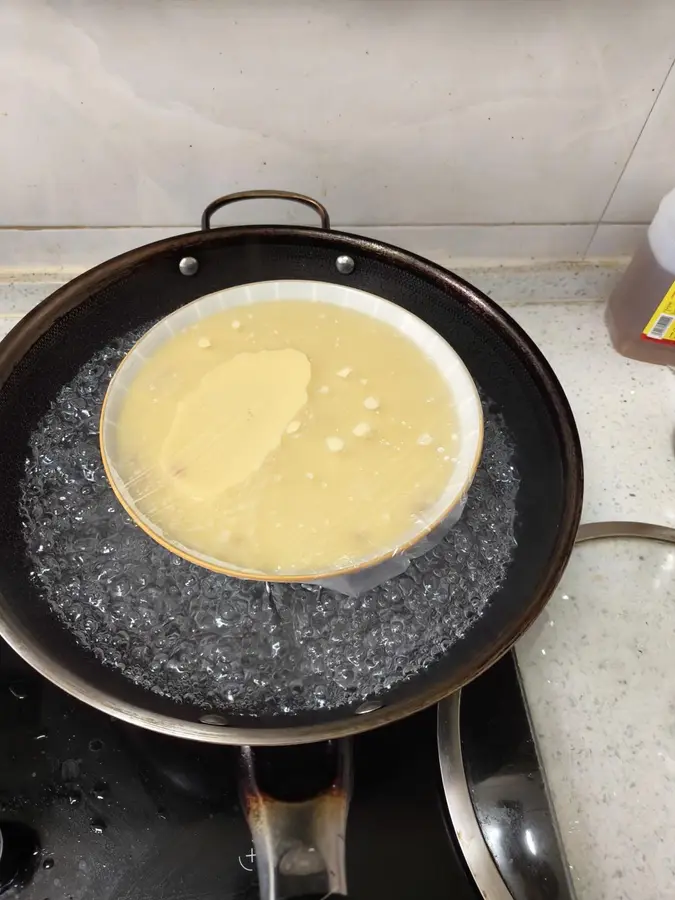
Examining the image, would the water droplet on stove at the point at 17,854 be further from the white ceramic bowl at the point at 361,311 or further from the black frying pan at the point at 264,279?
the white ceramic bowl at the point at 361,311

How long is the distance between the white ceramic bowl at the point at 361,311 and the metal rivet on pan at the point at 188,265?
0.29 ft

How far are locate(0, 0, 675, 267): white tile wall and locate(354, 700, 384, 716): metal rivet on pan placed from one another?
2.04 feet

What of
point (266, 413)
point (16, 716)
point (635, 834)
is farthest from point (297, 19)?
point (635, 834)

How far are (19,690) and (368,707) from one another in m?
0.38

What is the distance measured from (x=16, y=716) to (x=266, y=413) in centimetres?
40

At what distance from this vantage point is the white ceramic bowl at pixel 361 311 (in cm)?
61

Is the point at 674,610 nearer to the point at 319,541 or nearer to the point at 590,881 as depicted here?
the point at 590,881

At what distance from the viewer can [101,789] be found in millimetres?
680

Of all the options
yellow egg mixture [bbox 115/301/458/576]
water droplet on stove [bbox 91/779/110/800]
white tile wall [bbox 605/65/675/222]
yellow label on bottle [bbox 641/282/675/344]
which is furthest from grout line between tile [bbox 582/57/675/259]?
water droplet on stove [bbox 91/779/110/800]

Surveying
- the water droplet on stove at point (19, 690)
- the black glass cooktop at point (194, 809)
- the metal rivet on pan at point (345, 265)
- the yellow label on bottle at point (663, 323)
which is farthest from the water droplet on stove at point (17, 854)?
the yellow label on bottle at point (663, 323)

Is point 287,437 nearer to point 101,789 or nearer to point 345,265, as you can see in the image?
point 345,265

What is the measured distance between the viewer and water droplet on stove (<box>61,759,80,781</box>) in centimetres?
69

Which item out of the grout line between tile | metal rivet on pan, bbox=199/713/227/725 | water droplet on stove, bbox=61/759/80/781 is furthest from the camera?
the grout line between tile

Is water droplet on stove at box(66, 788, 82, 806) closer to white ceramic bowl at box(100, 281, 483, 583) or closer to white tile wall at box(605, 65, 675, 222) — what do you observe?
white ceramic bowl at box(100, 281, 483, 583)
